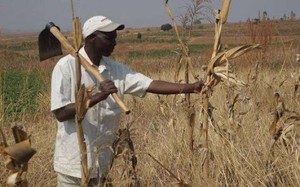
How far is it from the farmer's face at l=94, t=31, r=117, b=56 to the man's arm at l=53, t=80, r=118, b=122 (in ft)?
1.39

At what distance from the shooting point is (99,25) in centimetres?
263

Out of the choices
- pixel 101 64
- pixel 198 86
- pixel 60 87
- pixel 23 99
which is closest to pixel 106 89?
pixel 60 87

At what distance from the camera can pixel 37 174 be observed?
368 cm

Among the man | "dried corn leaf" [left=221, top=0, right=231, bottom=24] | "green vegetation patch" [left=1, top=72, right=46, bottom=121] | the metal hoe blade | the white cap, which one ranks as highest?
"dried corn leaf" [left=221, top=0, right=231, bottom=24]

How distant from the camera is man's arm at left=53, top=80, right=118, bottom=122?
226 cm

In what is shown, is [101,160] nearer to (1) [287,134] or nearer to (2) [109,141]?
(2) [109,141]

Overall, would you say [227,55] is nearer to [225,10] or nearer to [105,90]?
[225,10]

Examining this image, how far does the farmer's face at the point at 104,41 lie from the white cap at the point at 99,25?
0.10 feet

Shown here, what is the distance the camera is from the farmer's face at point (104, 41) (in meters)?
2.63

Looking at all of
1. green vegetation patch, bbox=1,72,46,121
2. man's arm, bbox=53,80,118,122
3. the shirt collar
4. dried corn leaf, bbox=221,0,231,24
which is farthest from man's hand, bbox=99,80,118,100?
green vegetation patch, bbox=1,72,46,121

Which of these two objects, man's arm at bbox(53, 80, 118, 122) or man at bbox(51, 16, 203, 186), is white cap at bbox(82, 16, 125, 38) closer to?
man at bbox(51, 16, 203, 186)

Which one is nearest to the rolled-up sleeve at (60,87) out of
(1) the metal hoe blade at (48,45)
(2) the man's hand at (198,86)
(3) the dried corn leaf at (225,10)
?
(1) the metal hoe blade at (48,45)

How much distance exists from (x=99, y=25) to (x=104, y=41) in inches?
4.1

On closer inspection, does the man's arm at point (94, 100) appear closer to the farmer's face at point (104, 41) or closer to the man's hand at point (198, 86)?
the farmer's face at point (104, 41)
